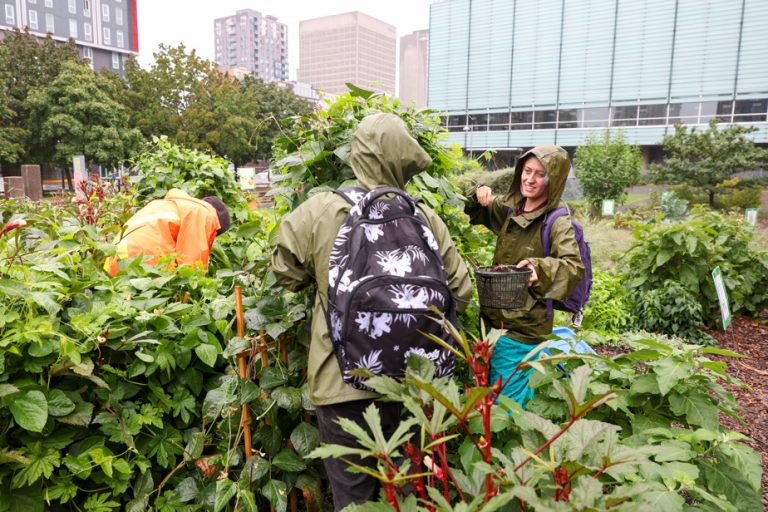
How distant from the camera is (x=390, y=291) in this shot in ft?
5.54

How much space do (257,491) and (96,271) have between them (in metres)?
1.21

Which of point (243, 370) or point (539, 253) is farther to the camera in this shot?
point (539, 253)

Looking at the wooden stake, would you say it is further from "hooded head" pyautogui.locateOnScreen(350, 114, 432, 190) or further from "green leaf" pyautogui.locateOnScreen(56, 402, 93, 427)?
"hooded head" pyautogui.locateOnScreen(350, 114, 432, 190)

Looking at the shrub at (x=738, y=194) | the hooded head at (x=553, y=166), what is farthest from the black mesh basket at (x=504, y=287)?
the shrub at (x=738, y=194)

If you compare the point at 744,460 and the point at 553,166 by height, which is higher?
the point at 553,166

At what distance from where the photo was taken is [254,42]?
162 m

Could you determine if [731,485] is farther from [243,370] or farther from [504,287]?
[243,370]

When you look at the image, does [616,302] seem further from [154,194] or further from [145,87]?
[145,87]

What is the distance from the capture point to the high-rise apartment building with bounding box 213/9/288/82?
16125 centimetres

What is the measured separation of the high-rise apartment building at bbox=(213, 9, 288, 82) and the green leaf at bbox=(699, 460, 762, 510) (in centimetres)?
16910

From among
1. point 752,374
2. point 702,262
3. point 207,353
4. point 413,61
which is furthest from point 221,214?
point 413,61

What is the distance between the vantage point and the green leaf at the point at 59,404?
1983 mm

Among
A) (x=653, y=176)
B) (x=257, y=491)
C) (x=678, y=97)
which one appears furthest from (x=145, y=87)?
(x=678, y=97)

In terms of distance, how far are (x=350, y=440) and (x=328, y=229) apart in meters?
0.73
